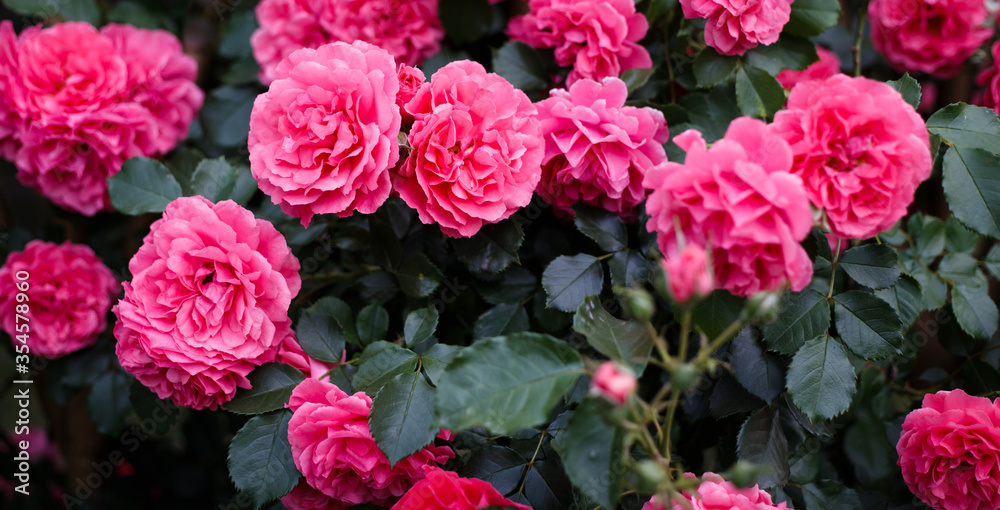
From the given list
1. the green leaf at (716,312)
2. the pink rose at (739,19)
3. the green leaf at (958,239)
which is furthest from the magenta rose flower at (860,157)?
the green leaf at (958,239)

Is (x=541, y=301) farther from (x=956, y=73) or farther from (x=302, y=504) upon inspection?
(x=956, y=73)

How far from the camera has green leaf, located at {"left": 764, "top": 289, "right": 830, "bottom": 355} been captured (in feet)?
2.79

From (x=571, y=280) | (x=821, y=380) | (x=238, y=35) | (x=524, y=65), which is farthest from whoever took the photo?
(x=238, y=35)

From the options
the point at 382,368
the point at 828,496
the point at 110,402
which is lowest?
the point at 110,402

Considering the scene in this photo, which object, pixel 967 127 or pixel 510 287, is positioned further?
pixel 510 287

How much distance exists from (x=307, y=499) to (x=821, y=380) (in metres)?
0.75

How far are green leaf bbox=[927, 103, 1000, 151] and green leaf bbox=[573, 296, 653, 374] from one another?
21.2 inches

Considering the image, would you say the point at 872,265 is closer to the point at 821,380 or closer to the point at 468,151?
the point at 821,380

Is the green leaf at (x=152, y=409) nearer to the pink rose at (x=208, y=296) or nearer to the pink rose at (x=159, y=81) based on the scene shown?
the pink rose at (x=208, y=296)

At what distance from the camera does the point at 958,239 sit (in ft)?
3.83

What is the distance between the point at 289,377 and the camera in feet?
3.07

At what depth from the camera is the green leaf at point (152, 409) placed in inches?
46.3

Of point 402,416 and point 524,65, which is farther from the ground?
point 524,65

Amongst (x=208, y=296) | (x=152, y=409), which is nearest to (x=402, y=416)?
(x=208, y=296)
